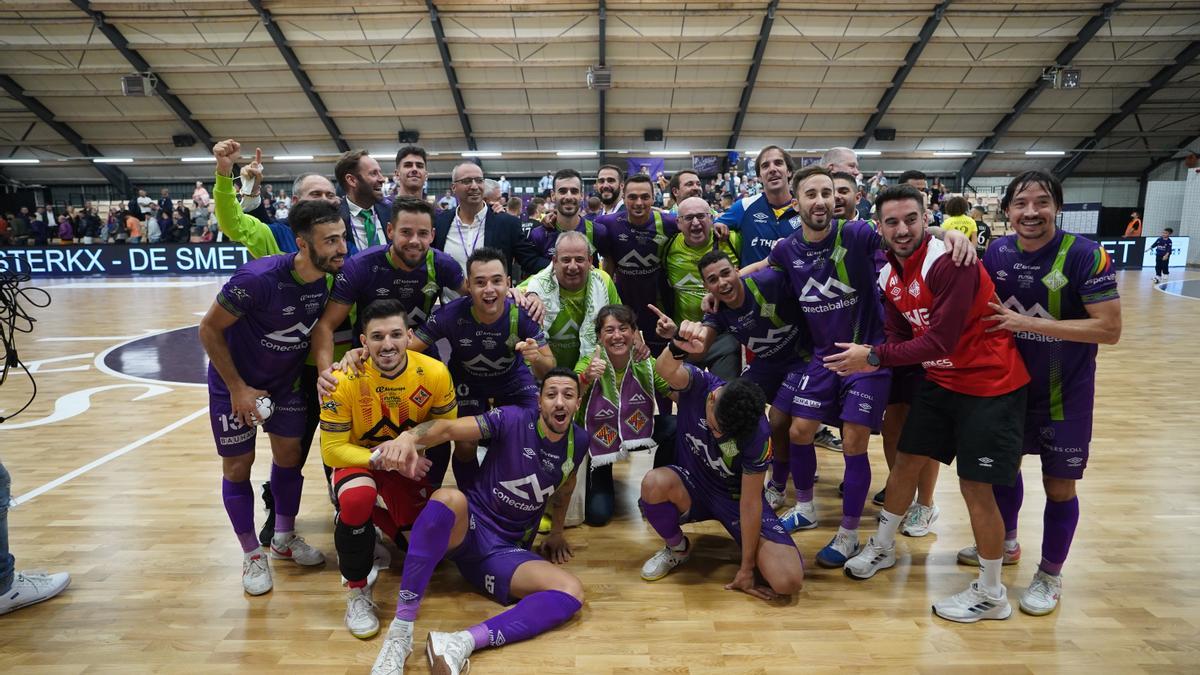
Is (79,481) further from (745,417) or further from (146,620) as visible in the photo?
(745,417)

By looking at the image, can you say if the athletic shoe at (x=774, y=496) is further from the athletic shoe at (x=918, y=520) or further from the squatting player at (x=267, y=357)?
the squatting player at (x=267, y=357)

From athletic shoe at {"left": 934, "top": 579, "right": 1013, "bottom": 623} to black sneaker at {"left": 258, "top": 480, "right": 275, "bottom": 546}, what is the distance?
4.10 metres

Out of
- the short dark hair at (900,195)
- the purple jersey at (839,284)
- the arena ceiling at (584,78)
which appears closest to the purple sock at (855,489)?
the purple jersey at (839,284)

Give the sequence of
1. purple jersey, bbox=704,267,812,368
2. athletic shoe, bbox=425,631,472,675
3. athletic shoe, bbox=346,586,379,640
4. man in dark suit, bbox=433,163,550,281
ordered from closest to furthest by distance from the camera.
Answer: athletic shoe, bbox=425,631,472,675, athletic shoe, bbox=346,586,379,640, purple jersey, bbox=704,267,812,368, man in dark suit, bbox=433,163,550,281

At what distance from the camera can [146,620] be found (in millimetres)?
3666

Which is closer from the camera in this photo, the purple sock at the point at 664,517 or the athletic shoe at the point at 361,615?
the athletic shoe at the point at 361,615

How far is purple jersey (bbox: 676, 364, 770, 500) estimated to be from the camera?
396 centimetres

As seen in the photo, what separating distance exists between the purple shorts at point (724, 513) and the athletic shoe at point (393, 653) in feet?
5.70

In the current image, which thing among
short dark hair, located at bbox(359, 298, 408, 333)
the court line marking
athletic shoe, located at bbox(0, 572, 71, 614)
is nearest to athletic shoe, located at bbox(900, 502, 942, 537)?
short dark hair, located at bbox(359, 298, 408, 333)

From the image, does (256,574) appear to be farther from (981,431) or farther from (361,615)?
(981,431)

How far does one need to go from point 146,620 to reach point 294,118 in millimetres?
23904

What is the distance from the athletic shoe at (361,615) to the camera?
351cm

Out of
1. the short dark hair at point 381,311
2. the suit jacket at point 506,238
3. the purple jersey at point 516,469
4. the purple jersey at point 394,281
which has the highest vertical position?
the suit jacket at point 506,238

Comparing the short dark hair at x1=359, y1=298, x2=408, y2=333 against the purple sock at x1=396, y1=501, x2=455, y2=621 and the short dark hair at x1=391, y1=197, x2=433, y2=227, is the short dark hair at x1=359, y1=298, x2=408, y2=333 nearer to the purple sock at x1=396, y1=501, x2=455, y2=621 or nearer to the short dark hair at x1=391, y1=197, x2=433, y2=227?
the short dark hair at x1=391, y1=197, x2=433, y2=227
